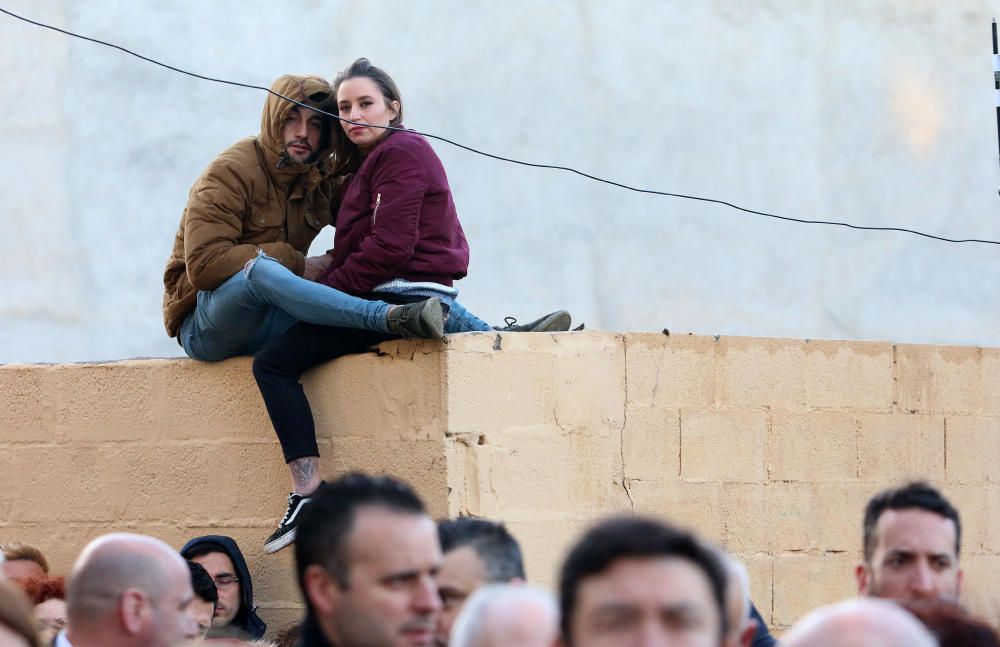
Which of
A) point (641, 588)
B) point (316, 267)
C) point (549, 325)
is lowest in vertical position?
point (641, 588)

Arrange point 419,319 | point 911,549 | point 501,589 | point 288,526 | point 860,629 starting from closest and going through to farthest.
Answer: point 860,629, point 501,589, point 911,549, point 419,319, point 288,526

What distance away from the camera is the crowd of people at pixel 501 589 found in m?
2.61

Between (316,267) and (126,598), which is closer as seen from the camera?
(126,598)

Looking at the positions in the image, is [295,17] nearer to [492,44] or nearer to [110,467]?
[492,44]

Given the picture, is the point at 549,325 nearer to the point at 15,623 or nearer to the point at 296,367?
the point at 296,367

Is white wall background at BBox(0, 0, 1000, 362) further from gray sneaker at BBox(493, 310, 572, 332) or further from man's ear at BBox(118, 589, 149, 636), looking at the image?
man's ear at BBox(118, 589, 149, 636)

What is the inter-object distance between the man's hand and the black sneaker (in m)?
0.80

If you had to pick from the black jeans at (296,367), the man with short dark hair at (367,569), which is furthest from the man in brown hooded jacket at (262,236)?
the man with short dark hair at (367,569)

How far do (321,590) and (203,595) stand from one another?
2510mm

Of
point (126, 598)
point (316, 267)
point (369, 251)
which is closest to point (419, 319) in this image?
point (369, 251)

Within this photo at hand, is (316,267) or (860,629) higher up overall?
(316,267)

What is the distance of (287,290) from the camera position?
5723 millimetres

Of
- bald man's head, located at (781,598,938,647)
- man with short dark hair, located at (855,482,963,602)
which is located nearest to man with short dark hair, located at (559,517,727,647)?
bald man's head, located at (781,598,938,647)

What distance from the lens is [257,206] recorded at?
611cm
